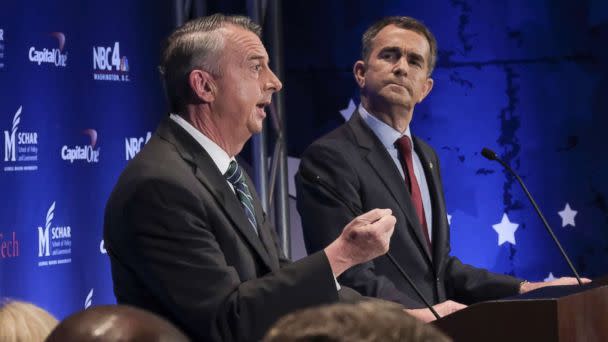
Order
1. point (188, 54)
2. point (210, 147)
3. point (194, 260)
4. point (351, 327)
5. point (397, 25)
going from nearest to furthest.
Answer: point (351, 327) → point (194, 260) → point (210, 147) → point (188, 54) → point (397, 25)

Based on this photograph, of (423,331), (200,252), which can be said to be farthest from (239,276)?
(423,331)

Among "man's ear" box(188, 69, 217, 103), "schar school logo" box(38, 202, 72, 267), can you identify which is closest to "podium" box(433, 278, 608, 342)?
"man's ear" box(188, 69, 217, 103)

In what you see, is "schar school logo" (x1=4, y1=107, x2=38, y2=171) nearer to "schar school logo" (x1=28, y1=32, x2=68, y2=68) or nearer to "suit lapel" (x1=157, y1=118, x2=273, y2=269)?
"schar school logo" (x1=28, y1=32, x2=68, y2=68)

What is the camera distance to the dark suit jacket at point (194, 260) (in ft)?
8.91

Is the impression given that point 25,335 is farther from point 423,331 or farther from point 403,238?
point 403,238

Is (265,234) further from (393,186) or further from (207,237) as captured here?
(393,186)

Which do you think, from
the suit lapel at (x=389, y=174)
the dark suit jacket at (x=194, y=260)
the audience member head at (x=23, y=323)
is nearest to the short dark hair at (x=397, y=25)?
the suit lapel at (x=389, y=174)

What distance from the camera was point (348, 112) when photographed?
6.81 m

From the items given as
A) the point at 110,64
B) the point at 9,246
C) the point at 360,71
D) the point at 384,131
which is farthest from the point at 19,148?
the point at 384,131

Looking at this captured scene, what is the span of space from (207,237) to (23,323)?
1.22m

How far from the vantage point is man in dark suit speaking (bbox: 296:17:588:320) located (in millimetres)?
3730

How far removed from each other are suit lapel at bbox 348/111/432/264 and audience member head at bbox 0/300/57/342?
91.1 inches

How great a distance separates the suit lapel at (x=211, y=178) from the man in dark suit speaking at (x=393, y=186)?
75 cm

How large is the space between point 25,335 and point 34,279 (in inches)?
144
